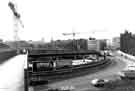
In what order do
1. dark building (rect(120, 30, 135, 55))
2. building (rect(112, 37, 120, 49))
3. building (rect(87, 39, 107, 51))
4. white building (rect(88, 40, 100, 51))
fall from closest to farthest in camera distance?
dark building (rect(120, 30, 135, 55))
building (rect(87, 39, 107, 51))
white building (rect(88, 40, 100, 51))
building (rect(112, 37, 120, 49))

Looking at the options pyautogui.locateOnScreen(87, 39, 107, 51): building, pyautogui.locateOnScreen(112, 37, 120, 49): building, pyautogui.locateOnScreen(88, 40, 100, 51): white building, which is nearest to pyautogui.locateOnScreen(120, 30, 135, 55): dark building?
pyautogui.locateOnScreen(87, 39, 107, 51): building

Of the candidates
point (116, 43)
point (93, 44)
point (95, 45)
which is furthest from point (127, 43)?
point (116, 43)

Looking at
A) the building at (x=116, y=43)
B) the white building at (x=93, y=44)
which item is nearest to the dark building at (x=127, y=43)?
the building at (x=116, y=43)

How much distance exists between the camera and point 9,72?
3650 millimetres

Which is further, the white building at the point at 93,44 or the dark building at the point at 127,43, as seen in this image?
the white building at the point at 93,44

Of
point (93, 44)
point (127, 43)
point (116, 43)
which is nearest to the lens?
point (127, 43)

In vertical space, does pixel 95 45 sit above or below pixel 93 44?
below

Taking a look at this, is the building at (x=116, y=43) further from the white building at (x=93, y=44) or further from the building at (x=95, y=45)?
the white building at (x=93, y=44)

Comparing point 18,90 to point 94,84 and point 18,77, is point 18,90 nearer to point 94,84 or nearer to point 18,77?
point 18,77

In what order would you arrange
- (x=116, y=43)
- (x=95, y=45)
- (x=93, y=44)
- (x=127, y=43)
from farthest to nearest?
(x=116, y=43) < (x=95, y=45) < (x=93, y=44) < (x=127, y=43)

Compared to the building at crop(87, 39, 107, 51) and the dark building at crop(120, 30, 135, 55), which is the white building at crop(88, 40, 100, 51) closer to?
the building at crop(87, 39, 107, 51)

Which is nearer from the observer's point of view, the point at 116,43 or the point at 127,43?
the point at 127,43

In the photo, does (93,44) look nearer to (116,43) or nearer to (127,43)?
(127,43)

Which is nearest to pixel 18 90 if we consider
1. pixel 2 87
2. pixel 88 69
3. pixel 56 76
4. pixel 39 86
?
pixel 2 87
